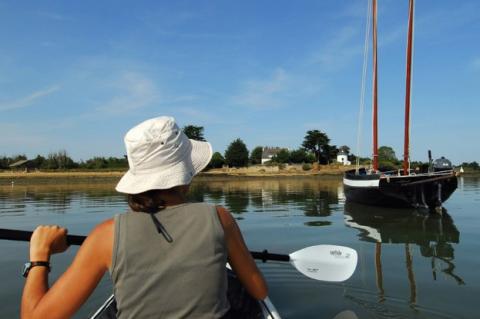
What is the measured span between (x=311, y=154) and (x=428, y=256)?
95383 mm

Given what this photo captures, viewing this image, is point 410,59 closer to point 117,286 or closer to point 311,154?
point 117,286

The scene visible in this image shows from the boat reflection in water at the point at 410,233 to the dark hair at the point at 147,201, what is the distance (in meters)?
4.74

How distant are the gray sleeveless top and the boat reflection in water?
4.55 metres

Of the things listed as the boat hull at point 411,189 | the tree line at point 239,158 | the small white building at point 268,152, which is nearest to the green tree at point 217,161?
the tree line at point 239,158

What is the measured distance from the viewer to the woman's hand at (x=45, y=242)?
2314mm

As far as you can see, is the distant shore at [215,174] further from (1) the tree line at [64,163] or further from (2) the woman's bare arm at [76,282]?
(2) the woman's bare arm at [76,282]

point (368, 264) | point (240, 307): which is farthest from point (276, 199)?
point (240, 307)

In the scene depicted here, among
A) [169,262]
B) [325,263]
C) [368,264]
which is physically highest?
[169,262]

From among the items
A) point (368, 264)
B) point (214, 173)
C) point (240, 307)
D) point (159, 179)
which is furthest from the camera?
point (214, 173)

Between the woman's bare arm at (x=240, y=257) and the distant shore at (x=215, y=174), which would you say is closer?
the woman's bare arm at (x=240, y=257)

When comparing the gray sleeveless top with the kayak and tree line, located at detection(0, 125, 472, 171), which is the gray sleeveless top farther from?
tree line, located at detection(0, 125, 472, 171)

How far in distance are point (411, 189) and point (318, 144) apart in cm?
8883

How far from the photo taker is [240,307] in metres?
4.27

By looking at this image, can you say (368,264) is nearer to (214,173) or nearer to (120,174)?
(120,174)
